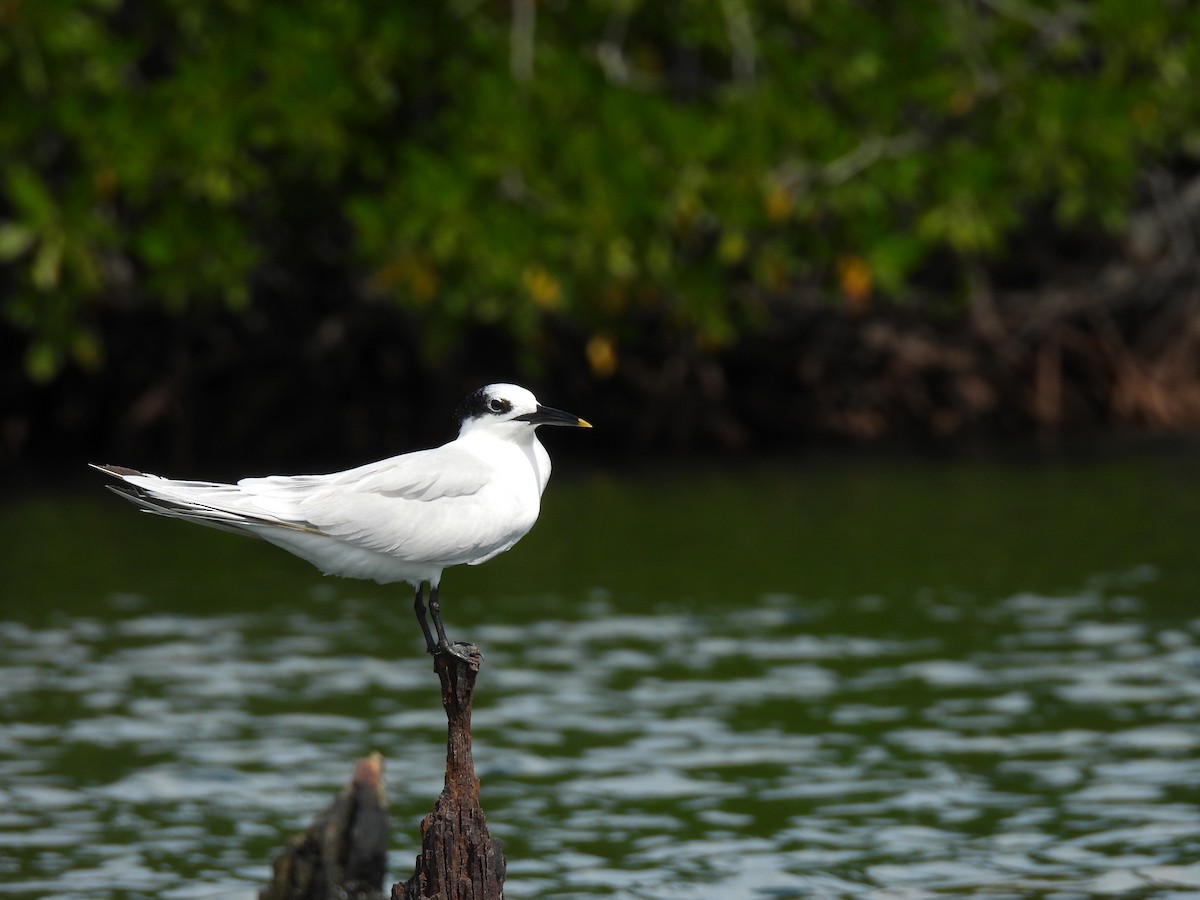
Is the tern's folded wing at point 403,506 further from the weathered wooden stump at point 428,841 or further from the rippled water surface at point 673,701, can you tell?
the rippled water surface at point 673,701

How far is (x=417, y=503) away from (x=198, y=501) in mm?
705

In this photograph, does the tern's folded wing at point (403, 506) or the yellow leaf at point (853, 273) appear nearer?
the tern's folded wing at point (403, 506)

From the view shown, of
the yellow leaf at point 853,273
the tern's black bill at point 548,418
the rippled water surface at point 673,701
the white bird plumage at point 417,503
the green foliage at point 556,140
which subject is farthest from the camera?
the yellow leaf at point 853,273

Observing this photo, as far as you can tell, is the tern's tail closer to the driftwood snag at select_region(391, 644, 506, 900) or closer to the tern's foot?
the tern's foot

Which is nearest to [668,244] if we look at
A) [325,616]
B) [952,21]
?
[952,21]

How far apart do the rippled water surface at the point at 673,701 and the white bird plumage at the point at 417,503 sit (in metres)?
2.67

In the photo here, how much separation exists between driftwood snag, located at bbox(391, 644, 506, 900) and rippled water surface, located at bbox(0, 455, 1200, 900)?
6.20 ft

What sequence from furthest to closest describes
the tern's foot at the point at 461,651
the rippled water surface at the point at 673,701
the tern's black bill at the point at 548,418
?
the rippled water surface at the point at 673,701, the tern's foot at the point at 461,651, the tern's black bill at the point at 548,418

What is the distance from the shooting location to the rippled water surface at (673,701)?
9.29m

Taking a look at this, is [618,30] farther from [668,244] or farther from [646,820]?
[646,820]

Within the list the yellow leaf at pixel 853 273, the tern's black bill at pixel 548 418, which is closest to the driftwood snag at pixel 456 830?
the tern's black bill at pixel 548 418

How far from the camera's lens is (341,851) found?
723cm

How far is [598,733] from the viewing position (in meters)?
11.3

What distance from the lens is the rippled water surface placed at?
929cm
